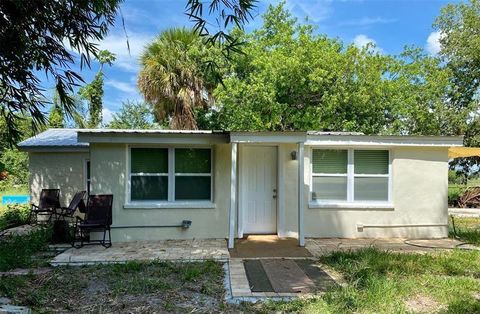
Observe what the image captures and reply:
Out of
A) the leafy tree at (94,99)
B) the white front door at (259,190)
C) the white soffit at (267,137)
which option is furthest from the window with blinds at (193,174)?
the leafy tree at (94,99)

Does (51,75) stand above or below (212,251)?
above

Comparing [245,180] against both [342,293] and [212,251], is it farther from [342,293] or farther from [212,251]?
[342,293]

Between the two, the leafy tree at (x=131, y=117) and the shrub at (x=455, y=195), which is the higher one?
the leafy tree at (x=131, y=117)

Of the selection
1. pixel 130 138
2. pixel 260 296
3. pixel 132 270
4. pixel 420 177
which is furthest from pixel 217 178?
pixel 420 177

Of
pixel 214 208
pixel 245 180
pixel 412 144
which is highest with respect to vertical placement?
pixel 412 144

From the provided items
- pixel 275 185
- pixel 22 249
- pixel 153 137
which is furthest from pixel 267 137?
pixel 22 249

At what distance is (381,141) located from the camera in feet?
29.7

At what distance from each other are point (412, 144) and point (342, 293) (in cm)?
543

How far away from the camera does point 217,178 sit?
9.15m

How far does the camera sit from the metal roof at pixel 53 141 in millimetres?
11812

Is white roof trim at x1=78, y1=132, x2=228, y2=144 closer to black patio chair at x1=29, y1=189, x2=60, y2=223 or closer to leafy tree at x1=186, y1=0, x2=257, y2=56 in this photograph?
black patio chair at x1=29, y1=189, x2=60, y2=223

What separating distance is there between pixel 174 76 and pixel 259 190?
8.55m

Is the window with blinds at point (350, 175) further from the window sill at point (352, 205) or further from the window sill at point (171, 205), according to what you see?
the window sill at point (171, 205)

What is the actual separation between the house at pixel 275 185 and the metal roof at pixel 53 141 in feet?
11.0
